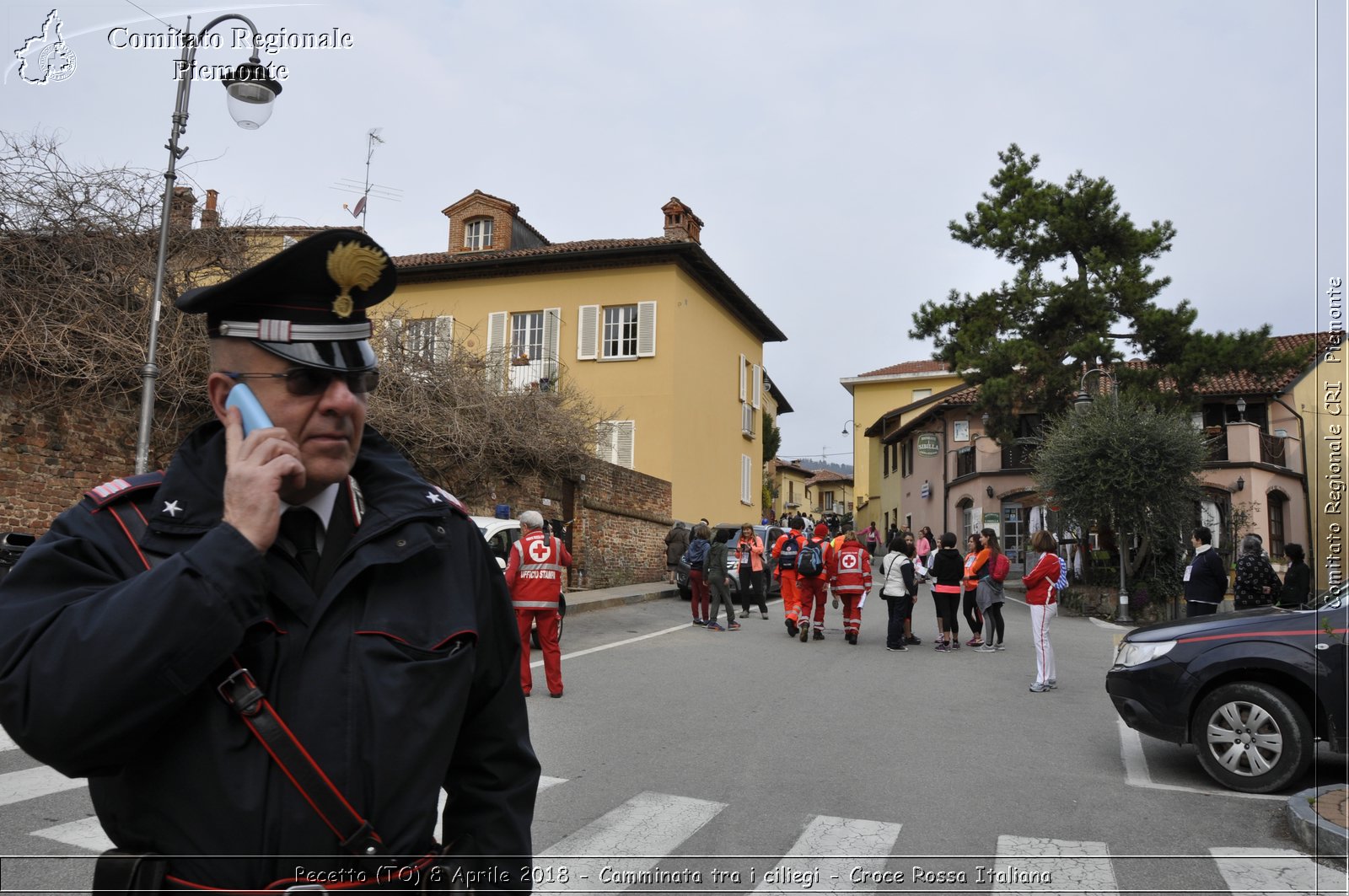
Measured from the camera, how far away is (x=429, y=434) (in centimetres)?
1848

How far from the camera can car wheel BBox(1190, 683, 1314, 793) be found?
666 centimetres


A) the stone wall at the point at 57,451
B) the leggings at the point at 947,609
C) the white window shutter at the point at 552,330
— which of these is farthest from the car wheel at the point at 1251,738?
the white window shutter at the point at 552,330

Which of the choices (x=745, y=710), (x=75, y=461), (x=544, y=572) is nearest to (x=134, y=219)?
(x=75, y=461)

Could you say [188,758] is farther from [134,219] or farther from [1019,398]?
[1019,398]

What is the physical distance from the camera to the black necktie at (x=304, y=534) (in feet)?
5.87

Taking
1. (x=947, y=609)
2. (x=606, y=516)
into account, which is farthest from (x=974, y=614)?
(x=606, y=516)

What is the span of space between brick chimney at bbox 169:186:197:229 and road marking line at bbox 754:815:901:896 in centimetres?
1419

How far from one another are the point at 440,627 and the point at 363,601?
0.14 m

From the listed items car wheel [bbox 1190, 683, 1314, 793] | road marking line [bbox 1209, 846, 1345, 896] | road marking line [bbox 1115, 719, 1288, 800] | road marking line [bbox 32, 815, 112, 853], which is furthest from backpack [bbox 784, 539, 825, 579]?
road marking line [bbox 32, 815, 112, 853]

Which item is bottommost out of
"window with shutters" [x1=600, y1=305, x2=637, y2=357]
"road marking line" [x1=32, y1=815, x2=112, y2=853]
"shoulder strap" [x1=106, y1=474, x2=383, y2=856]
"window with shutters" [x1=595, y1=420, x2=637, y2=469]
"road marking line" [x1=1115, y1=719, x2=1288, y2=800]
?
"road marking line" [x1=1115, y1=719, x2=1288, y2=800]

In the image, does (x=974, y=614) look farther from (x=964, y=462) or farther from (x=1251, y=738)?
(x=964, y=462)

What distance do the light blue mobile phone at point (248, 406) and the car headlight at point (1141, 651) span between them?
7196 millimetres

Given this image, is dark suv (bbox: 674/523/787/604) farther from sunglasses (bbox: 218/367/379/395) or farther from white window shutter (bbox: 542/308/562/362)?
sunglasses (bbox: 218/367/379/395)

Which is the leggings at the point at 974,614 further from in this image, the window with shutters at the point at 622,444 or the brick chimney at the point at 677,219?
the brick chimney at the point at 677,219
